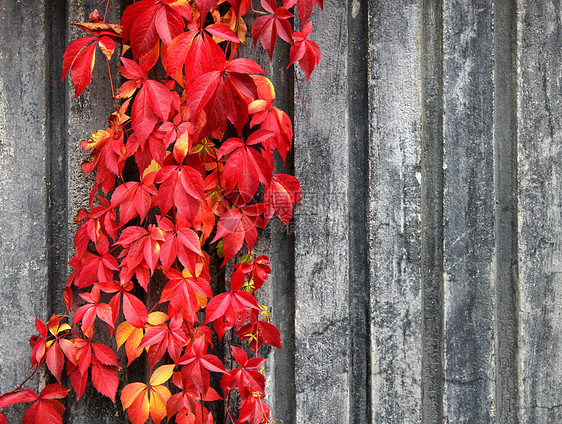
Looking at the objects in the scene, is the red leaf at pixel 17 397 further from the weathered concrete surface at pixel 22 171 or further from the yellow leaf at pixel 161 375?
the yellow leaf at pixel 161 375

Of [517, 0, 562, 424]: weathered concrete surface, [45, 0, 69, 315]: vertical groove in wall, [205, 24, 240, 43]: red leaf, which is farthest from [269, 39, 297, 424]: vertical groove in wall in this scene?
[517, 0, 562, 424]: weathered concrete surface

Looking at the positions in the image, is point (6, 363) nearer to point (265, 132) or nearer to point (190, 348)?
point (190, 348)

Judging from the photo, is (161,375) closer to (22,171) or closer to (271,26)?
(22,171)

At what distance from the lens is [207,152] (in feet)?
3.49

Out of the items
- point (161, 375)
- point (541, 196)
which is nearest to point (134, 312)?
point (161, 375)

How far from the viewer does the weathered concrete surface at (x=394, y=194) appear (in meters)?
1.20

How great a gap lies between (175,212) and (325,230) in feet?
1.50

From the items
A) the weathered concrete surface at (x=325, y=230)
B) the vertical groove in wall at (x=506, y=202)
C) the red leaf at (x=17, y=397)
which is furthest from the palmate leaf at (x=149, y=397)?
the vertical groove in wall at (x=506, y=202)

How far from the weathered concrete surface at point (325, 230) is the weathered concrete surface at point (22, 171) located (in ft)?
2.57

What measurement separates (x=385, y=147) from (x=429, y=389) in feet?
2.61

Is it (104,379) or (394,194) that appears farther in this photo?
(394,194)

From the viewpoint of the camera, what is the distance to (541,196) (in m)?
1.26

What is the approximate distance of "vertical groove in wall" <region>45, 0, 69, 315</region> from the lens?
3.83 feet

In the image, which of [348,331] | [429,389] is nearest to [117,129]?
[348,331]
